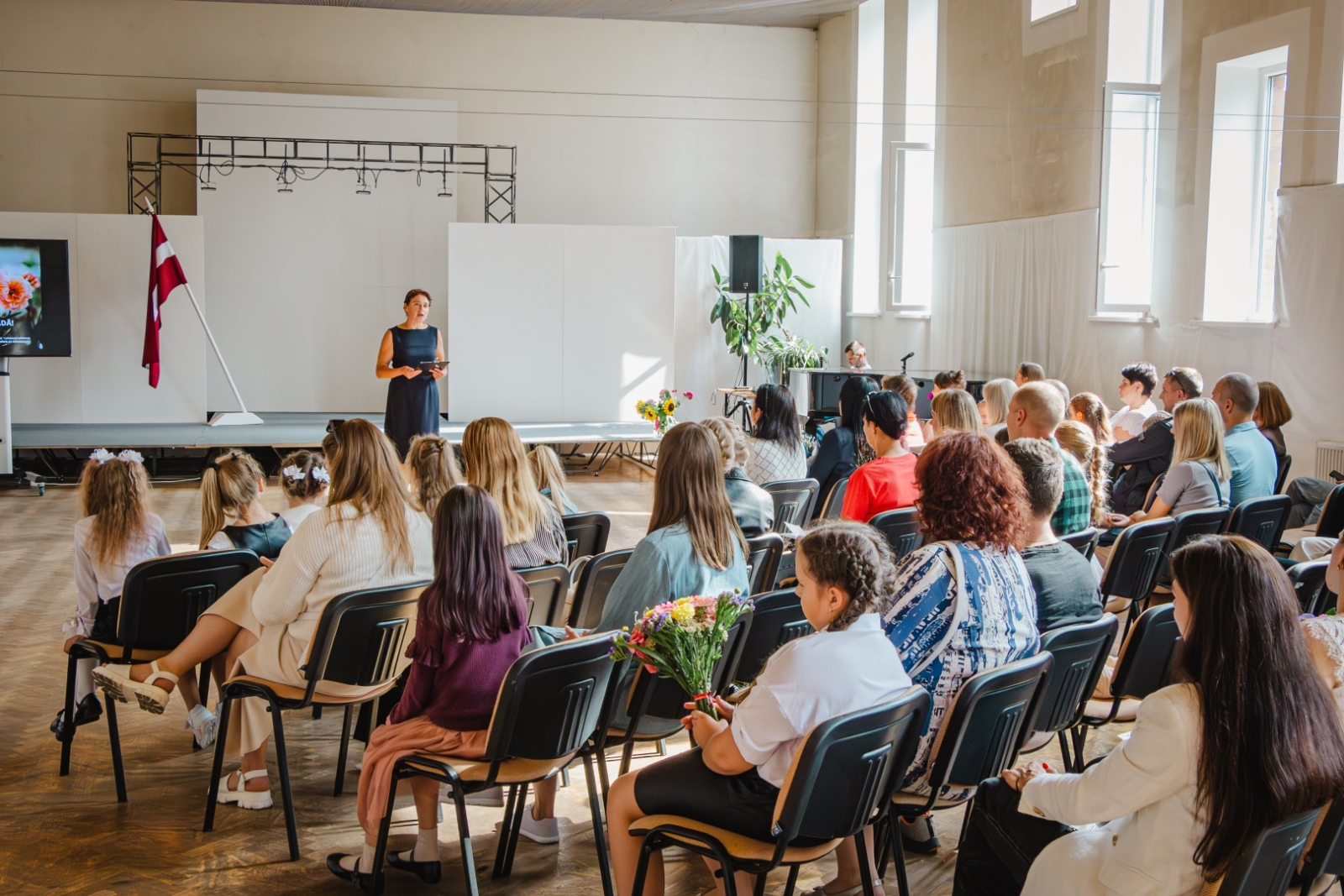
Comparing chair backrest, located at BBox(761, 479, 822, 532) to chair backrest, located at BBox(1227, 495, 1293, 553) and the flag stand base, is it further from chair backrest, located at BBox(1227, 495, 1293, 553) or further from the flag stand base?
the flag stand base

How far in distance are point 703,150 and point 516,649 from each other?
12112 millimetres

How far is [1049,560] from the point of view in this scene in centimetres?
322

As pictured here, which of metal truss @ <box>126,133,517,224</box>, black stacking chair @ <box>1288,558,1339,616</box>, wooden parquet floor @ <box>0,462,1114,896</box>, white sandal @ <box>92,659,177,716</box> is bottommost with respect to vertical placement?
wooden parquet floor @ <box>0,462,1114,896</box>

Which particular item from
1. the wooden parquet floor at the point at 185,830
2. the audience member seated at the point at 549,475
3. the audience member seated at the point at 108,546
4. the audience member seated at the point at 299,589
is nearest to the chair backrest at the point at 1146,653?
the wooden parquet floor at the point at 185,830

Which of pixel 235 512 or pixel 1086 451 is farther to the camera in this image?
pixel 1086 451

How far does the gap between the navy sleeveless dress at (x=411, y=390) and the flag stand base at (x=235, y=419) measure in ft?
10.9

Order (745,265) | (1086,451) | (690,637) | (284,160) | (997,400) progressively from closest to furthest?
1. (690,637)
2. (1086,451)
3. (997,400)
4. (284,160)
5. (745,265)

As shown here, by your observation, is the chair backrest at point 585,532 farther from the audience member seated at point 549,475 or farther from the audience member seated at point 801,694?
the audience member seated at point 801,694

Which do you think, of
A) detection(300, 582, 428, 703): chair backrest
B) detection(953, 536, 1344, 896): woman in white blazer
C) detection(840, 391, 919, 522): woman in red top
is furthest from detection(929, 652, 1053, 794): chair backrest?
detection(840, 391, 919, 522): woman in red top

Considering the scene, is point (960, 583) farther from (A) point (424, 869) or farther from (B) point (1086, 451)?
(B) point (1086, 451)

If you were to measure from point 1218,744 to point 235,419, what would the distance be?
10.7 m

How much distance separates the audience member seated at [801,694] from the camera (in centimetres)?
228

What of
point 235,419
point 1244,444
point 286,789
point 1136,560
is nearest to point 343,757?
point 286,789

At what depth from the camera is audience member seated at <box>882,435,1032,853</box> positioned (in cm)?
265
